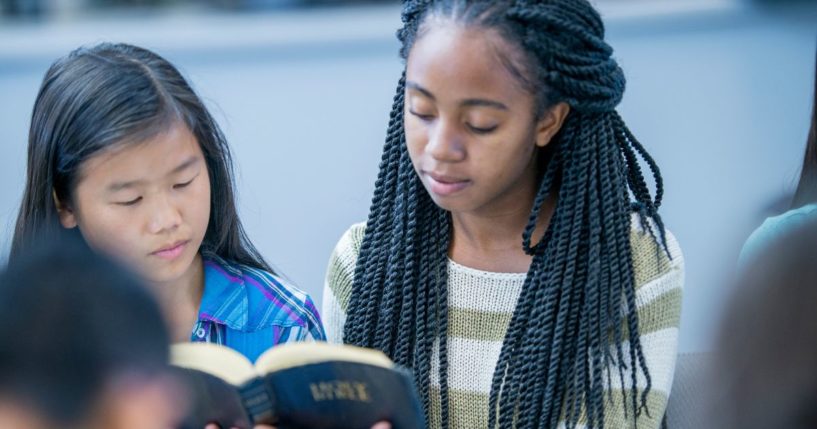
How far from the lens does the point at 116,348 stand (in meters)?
1.10

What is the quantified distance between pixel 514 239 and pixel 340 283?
0.33 metres

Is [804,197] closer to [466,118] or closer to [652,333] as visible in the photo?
[652,333]

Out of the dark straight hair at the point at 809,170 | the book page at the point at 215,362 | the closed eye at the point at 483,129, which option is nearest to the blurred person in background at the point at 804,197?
the dark straight hair at the point at 809,170

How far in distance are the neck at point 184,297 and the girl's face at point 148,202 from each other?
92mm

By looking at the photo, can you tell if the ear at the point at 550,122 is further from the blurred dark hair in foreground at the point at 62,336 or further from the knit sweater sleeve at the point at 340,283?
the blurred dark hair in foreground at the point at 62,336

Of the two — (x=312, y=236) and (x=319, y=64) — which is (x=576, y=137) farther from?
(x=319, y=64)

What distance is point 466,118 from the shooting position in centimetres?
178

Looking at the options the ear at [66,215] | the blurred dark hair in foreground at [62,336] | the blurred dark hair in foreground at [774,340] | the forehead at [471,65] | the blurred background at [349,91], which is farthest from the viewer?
the blurred background at [349,91]

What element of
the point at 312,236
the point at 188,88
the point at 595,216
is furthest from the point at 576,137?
the point at 312,236

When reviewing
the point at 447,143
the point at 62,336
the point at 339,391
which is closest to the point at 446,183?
the point at 447,143

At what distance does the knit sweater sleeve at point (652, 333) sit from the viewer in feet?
6.29

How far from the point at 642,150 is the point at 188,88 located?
805 mm

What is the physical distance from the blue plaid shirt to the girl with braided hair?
0.26ft

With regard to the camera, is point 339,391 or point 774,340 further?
point 339,391
